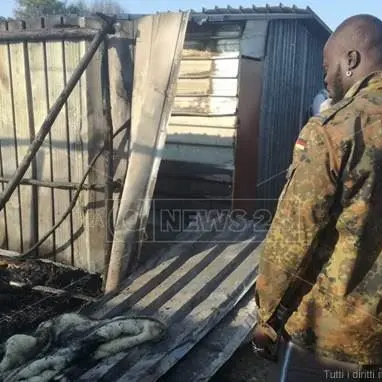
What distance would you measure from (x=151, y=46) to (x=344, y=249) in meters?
2.60

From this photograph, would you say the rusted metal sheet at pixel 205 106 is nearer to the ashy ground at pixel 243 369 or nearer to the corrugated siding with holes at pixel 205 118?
the corrugated siding with holes at pixel 205 118

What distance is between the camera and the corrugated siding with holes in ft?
20.4

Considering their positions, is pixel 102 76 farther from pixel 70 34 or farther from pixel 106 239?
pixel 106 239

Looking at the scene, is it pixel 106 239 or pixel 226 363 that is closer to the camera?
pixel 226 363

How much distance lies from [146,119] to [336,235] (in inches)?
91.0

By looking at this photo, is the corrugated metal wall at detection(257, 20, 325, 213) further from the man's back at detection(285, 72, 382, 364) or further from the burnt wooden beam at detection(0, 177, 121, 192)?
the man's back at detection(285, 72, 382, 364)

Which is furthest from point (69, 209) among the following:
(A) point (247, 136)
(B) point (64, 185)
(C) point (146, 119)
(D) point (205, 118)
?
(A) point (247, 136)

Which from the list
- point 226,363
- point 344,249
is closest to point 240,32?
point 226,363

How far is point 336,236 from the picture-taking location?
1819 mm

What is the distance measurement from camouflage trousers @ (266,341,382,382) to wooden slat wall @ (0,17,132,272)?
2.46m

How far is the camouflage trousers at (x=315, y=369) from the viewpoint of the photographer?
187cm

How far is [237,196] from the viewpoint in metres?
6.40

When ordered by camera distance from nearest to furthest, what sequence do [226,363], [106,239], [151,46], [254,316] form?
[226,363], [254,316], [151,46], [106,239]

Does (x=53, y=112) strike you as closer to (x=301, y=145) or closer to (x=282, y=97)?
(x=301, y=145)
